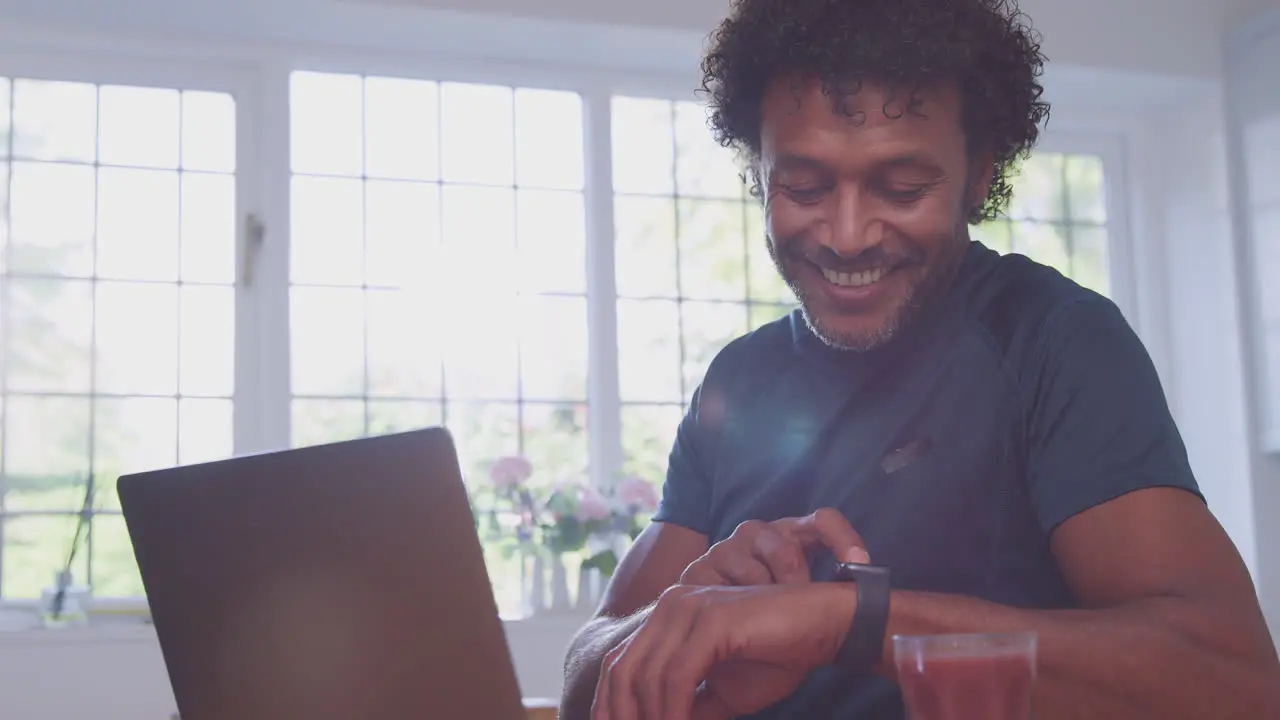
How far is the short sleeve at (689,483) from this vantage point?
1642mm

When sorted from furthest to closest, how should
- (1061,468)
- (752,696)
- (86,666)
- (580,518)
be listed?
(580,518), (86,666), (1061,468), (752,696)

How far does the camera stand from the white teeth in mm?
1467

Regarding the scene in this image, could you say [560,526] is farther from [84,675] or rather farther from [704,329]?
[84,675]

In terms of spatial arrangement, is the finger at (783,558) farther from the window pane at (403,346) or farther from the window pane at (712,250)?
the window pane at (712,250)

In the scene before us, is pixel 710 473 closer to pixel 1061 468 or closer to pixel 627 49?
pixel 1061 468

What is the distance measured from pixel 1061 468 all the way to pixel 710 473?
493mm

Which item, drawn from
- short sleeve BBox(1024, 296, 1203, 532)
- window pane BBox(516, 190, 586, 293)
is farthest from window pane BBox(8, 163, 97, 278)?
short sleeve BBox(1024, 296, 1203, 532)

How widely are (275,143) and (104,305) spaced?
55cm

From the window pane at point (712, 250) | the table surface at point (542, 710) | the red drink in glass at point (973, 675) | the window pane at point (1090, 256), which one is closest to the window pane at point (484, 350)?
the window pane at point (712, 250)

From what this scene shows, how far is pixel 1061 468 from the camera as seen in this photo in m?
1.24

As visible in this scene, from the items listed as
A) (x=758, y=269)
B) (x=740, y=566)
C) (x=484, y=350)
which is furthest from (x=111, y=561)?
(x=740, y=566)

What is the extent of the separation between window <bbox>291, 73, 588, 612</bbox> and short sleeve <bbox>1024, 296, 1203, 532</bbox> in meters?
2.31

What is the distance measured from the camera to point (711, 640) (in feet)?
3.23

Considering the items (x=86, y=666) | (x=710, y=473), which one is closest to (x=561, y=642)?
(x=86, y=666)
